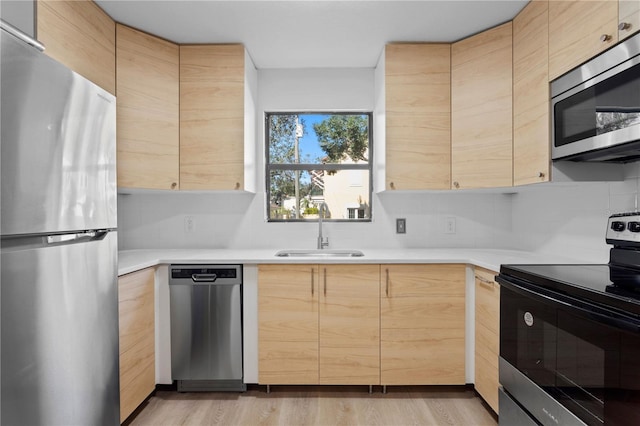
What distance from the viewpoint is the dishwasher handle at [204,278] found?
211cm

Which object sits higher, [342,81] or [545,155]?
[342,81]

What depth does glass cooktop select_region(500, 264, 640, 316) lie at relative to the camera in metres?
0.93

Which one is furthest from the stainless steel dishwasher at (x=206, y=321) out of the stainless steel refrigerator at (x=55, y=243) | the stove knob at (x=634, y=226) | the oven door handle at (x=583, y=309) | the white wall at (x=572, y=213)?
the white wall at (x=572, y=213)

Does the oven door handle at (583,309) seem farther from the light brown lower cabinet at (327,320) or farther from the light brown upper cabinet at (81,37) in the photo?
the light brown upper cabinet at (81,37)

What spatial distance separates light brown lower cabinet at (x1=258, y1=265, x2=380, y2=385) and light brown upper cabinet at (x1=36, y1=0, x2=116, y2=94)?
148cm

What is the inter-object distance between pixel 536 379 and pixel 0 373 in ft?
5.39

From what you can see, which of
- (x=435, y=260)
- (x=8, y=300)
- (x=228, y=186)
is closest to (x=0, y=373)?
(x=8, y=300)

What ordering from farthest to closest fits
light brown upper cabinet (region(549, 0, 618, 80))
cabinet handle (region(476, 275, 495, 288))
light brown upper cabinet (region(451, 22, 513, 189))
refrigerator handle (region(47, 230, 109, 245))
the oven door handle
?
light brown upper cabinet (region(451, 22, 513, 189))
cabinet handle (region(476, 275, 495, 288))
light brown upper cabinet (region(549, 0, 618, 80))
refrigerator handle (region(47, 230, 109, 245))
the oven door handle

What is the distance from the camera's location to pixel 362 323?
2.11 metres

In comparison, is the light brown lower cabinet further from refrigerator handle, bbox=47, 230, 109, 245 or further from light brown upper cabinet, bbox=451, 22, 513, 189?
refrigerator handle, bbox=47, 230, 109, 245

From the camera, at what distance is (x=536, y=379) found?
1.24 metres

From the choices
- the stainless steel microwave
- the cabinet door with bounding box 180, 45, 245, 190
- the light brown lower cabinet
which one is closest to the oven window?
the stainless steel microwave

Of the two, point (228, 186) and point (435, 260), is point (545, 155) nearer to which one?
Result: point (435, 260)

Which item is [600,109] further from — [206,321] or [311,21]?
[206,321]
